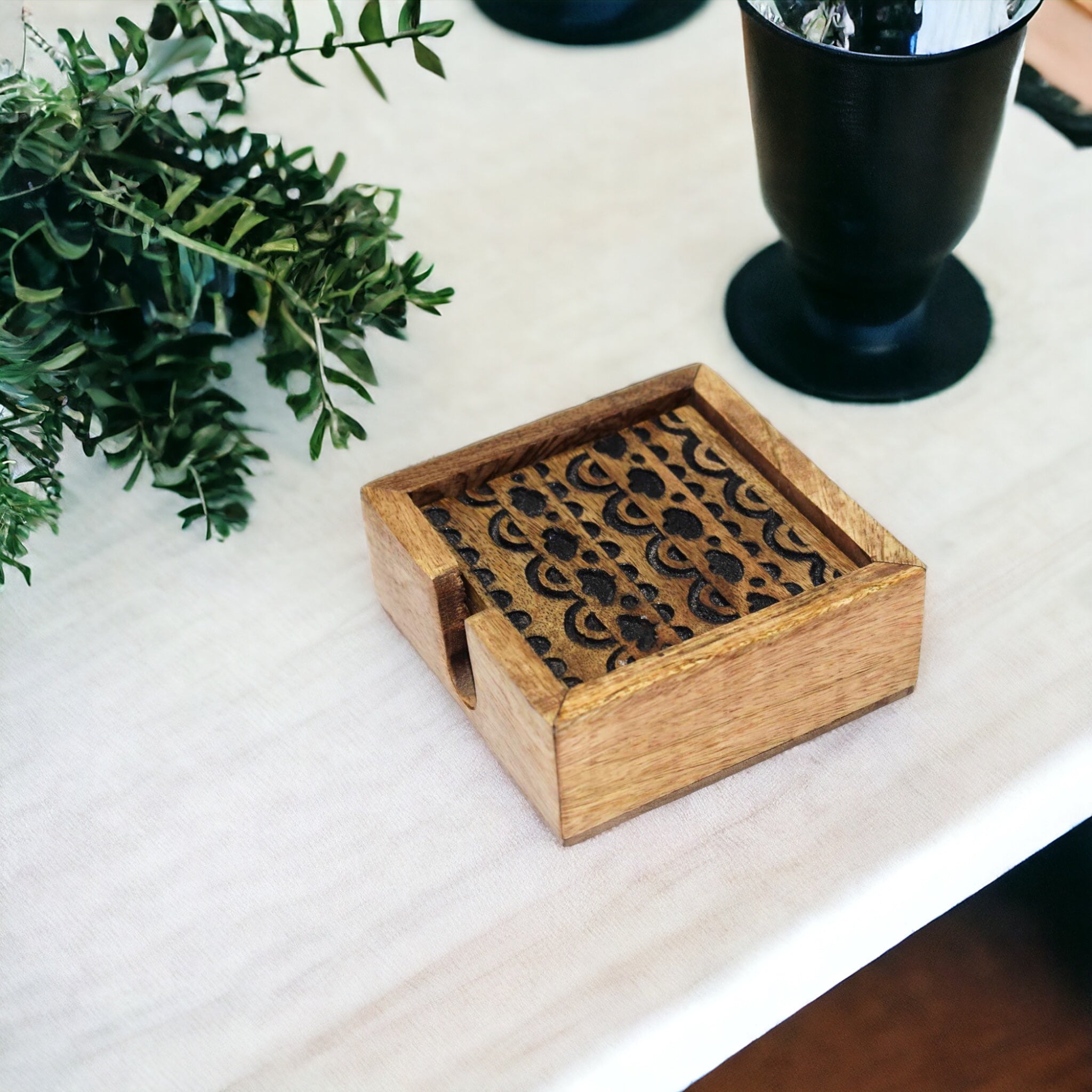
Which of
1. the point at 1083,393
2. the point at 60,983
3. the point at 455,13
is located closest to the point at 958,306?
the point at 1083,393

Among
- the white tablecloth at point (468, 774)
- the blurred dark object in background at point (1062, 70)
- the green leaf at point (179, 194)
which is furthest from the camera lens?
the blurred dark object in background at point (1062, 70)

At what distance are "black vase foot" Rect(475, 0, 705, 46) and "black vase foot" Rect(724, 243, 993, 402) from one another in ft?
1.03

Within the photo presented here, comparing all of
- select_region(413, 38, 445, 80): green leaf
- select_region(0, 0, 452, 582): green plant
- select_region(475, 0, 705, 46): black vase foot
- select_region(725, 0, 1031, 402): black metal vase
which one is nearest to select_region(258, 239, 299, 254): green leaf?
select_region(0, 0, 452, 582): green plant

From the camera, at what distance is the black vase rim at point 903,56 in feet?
1.86

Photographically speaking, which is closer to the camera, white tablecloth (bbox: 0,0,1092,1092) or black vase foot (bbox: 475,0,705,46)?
white tablecloth (bbox: 0,0,1092,1092)

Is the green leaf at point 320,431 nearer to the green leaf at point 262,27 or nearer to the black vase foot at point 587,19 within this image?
the green leaf at point 262,27

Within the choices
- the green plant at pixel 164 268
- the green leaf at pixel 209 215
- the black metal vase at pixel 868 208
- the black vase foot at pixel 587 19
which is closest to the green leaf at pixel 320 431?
the green plant at pixel 164 268

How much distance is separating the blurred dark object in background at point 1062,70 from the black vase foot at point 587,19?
0.27 metres

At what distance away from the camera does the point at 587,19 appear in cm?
98

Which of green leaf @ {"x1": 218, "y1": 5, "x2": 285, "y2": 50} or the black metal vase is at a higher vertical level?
green leaf @ {"x1": 218, "y1": 5, "x2": 285, "y2": 50}

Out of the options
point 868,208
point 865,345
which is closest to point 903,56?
point 868,208

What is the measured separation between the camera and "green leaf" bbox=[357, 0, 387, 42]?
593 mm

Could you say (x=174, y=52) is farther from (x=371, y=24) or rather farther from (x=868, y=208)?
(x=868, y=208)

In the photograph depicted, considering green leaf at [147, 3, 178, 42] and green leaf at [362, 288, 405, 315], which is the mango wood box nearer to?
green leaf at [362, 288, 405, 315]
